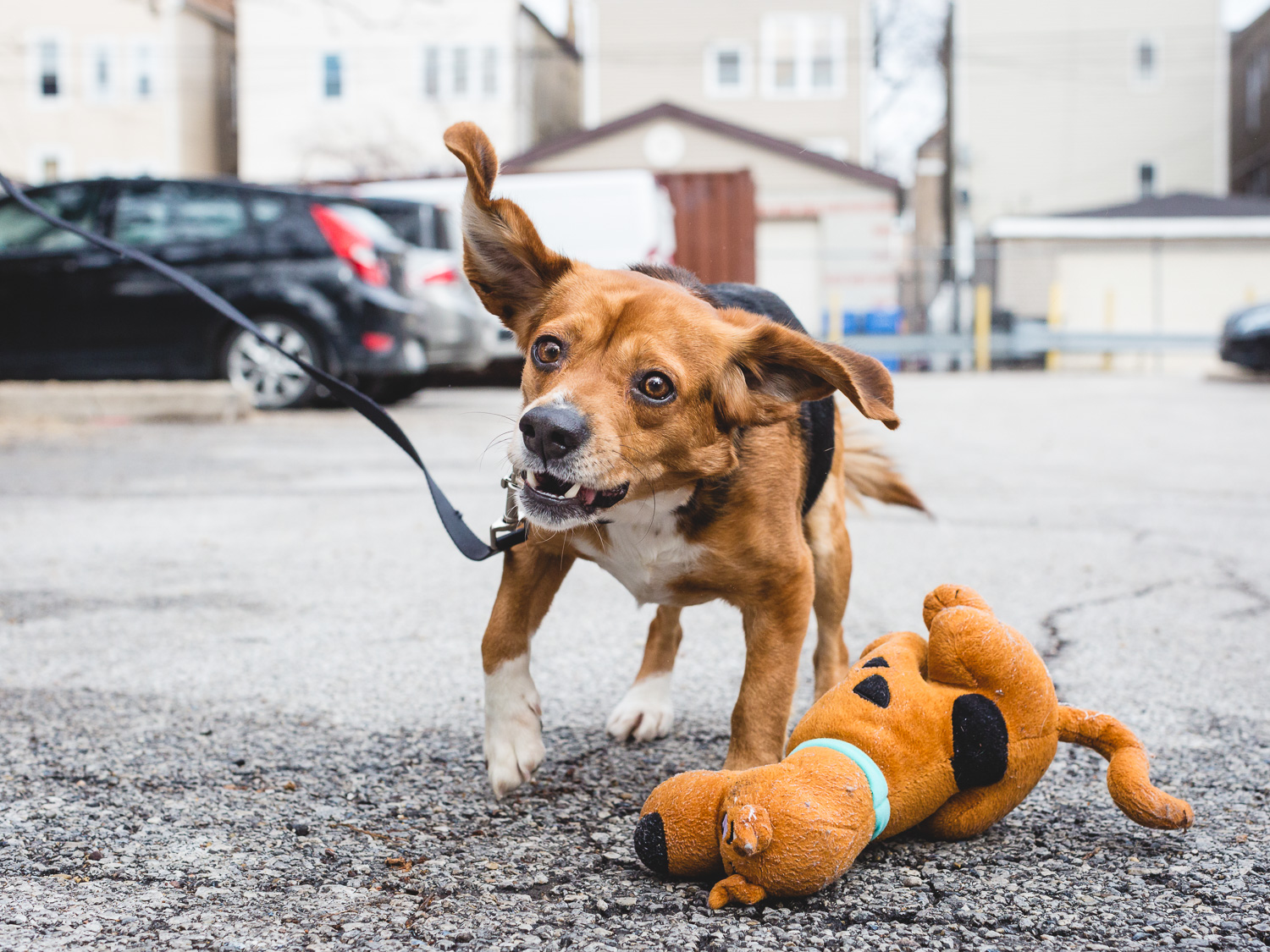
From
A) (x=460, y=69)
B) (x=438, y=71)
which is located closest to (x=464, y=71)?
(x=460, y=69)

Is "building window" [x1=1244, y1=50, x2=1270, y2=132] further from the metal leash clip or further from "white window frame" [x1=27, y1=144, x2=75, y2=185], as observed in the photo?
the metal leash clip

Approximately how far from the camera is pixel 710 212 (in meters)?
20.0

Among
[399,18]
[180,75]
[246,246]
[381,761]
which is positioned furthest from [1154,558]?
[180,75]

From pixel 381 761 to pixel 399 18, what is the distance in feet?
104

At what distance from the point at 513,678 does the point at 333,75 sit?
3191cm

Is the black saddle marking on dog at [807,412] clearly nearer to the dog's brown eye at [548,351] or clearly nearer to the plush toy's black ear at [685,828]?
the dog's brown eye at [548,351]

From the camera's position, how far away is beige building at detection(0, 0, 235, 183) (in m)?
31.8

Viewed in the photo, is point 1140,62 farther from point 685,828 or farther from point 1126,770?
point 685,828

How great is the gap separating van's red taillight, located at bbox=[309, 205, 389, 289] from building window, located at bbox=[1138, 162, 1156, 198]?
1074 inches

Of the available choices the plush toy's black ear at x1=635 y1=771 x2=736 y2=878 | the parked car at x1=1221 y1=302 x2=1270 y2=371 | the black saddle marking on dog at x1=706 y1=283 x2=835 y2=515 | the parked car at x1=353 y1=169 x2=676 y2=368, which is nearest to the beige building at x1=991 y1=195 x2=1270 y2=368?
the parked car at x1=1221 y1=302 x2=1270 y2=371

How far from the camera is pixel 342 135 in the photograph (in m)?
31.4

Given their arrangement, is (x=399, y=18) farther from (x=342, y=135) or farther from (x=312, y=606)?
(x=312, y=606)

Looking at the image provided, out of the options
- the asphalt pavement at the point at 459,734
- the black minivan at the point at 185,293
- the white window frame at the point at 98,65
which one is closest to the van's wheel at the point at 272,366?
the black minivan at the point at 185,293

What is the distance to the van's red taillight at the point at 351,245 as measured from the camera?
35.3ft
